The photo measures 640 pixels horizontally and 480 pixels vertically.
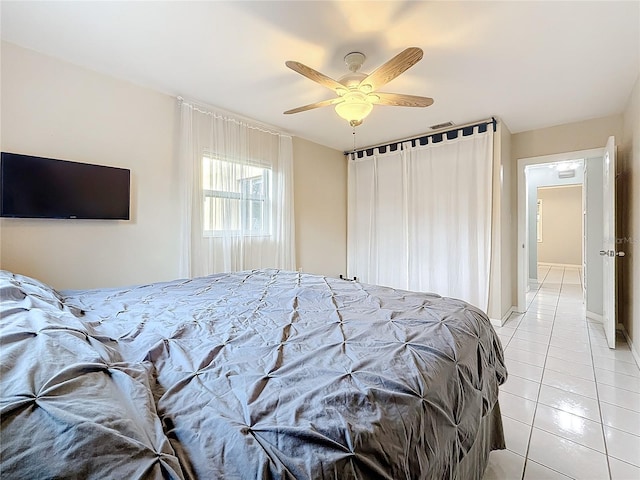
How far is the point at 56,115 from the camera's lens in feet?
7.51

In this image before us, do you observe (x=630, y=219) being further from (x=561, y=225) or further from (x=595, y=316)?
(x=561, y=225)

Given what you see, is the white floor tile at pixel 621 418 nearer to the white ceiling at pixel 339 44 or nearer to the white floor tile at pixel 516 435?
the white floor tile at pixel 516 435

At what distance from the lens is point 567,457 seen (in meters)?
1.54

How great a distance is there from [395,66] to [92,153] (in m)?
2.54

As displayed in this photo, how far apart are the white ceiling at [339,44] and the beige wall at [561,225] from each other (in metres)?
6.59

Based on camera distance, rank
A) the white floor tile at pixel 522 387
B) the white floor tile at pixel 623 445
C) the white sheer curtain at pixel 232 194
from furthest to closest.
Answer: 1. the white sheer curtain at pixel 232 194
2. the white floor tile at pixel 522 387
3. the white floor tile at pixel 623 445

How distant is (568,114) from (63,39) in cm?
503

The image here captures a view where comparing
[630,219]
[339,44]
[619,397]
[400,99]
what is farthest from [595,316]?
[339,44]

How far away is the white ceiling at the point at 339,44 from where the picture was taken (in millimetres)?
1798

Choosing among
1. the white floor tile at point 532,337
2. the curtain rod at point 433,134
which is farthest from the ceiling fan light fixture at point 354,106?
the white floor tile at point 532,337

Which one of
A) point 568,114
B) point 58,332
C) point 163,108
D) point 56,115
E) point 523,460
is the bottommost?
point 523,460

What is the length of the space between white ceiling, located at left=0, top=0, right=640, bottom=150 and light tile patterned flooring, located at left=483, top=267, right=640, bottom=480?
2.58m

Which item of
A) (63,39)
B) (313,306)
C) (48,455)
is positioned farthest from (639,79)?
(63,39)

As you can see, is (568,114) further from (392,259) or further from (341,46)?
(341,46)
